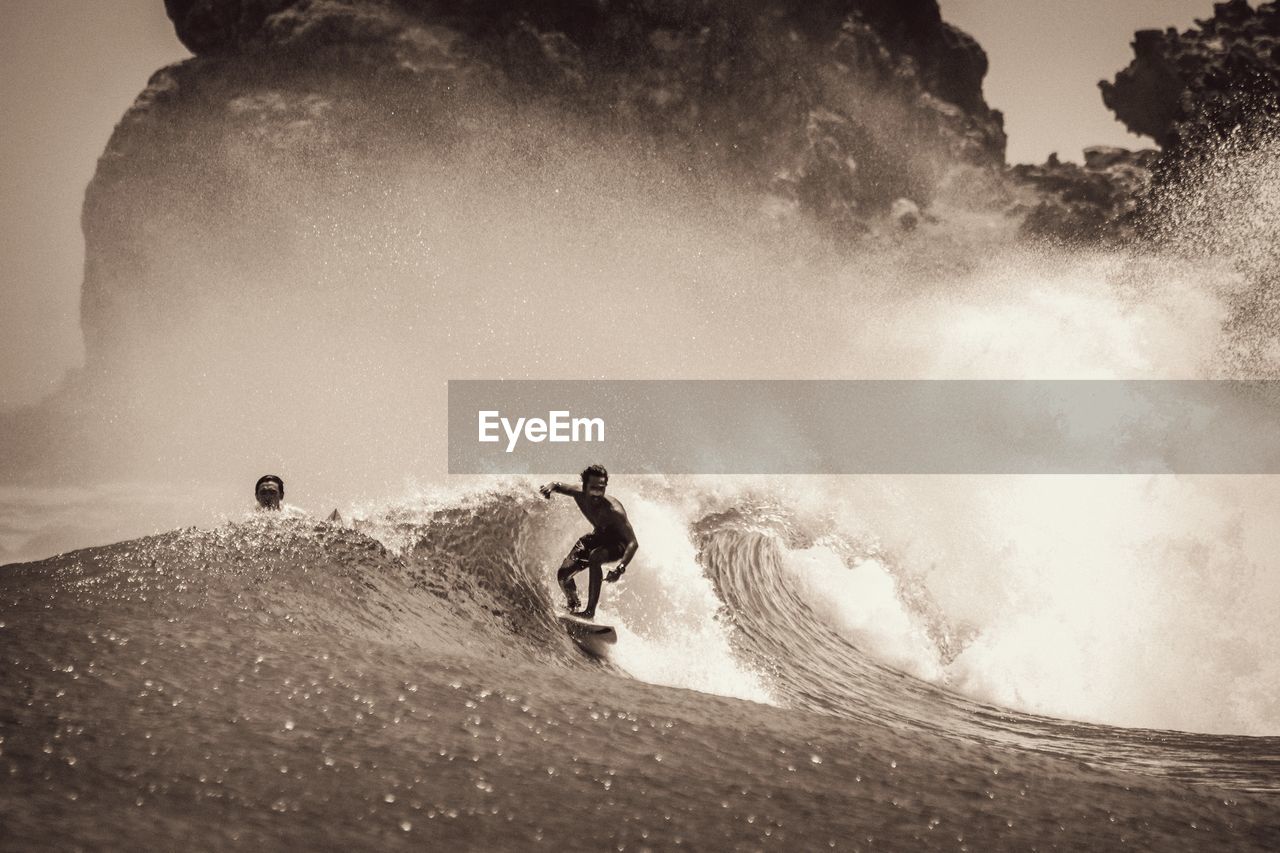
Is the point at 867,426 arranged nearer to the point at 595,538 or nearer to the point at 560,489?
the point at 595,538

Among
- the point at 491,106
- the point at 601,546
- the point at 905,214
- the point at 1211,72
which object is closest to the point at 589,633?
the point at 601,546

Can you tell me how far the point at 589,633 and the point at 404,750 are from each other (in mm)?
4537

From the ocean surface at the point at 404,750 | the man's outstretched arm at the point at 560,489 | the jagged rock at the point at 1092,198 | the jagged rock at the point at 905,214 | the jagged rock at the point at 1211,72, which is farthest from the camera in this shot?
the jagged rock at the point at 905,214

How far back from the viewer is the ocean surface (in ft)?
10.5

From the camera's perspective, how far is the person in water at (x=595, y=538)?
26.6 feet

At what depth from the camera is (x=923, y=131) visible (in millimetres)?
39969

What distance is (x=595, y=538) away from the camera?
8297 millimetres

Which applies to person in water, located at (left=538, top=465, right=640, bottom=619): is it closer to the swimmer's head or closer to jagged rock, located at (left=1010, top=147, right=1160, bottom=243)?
the swimmer's head

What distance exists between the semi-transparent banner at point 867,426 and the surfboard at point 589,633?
47.9ft

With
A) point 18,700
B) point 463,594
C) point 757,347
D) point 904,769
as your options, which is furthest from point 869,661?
point 757,347

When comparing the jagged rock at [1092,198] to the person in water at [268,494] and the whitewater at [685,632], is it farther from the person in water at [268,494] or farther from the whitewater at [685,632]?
the person in water at [268,494]

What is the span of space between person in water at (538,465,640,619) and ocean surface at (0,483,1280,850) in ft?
3.68

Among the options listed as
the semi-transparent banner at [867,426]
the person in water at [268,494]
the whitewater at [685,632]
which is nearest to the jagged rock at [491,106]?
the whitewater at [685,632]

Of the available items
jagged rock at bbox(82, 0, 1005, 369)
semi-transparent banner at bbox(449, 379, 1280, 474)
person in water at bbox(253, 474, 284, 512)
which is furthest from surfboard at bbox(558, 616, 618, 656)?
jagged rock at bbox(82, 0, 1005, 369)
